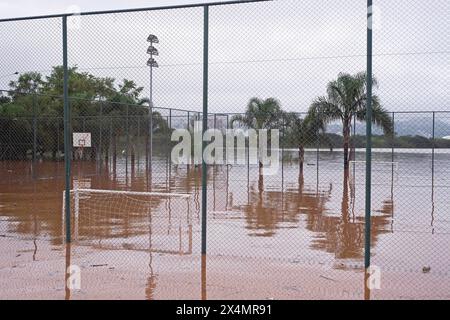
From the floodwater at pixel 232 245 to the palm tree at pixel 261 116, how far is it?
24.6 ft

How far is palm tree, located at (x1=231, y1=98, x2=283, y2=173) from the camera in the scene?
81.2 ft

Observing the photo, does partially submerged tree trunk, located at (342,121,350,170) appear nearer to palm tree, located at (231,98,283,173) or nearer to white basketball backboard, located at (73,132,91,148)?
palm tree, located at (231,98,283,173)

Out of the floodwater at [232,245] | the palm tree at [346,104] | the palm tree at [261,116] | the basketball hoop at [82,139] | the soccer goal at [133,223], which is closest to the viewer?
the floodwater at [232,245]

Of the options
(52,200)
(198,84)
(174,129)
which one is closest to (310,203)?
(198,84)

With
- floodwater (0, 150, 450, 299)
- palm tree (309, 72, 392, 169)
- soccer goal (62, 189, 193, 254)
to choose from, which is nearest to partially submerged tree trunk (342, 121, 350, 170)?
palm tree (309, 72, 392, 169)

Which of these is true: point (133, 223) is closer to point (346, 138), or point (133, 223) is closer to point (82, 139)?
point (346, 138)

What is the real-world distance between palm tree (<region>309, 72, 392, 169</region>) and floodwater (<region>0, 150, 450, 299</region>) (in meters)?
5.47

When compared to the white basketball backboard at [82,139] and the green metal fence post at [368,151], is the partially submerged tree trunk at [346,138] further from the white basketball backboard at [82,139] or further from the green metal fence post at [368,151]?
the green metal fence post at [368,151]

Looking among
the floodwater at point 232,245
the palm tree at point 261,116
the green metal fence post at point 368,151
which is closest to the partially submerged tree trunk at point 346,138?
the palm tree at point 261,116

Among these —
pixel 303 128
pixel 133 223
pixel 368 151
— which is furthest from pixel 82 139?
pixel 368 151

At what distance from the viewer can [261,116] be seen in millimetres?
26281

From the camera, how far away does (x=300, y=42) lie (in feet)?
28.0

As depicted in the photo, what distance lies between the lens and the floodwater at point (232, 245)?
257 inches

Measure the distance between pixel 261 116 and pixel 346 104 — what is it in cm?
435
